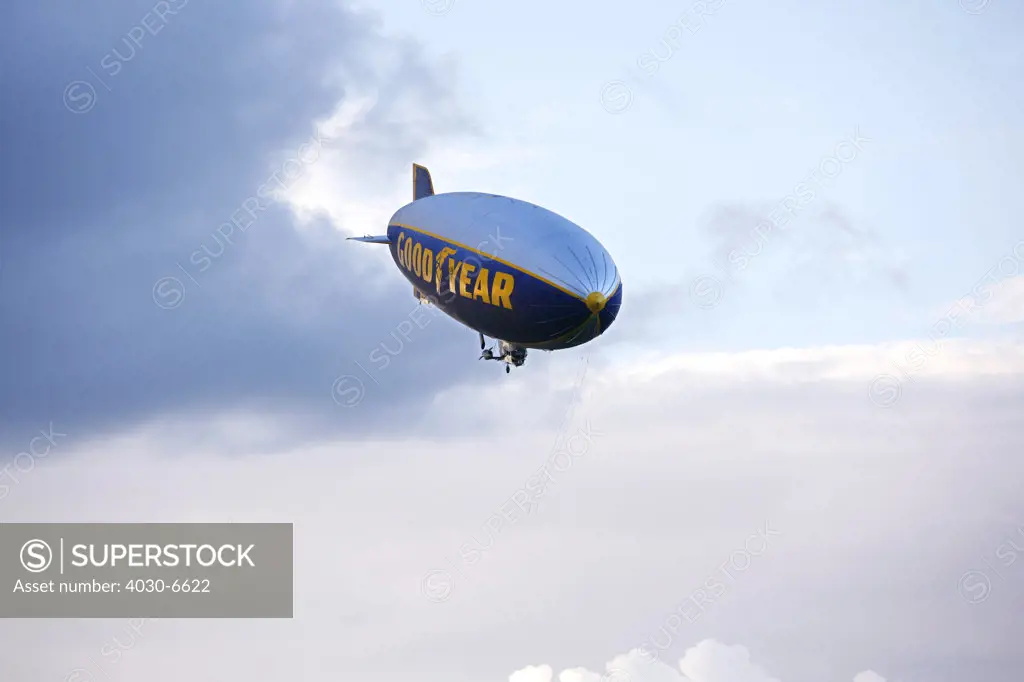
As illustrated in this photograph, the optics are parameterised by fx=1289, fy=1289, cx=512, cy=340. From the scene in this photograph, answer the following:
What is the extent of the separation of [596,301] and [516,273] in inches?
264

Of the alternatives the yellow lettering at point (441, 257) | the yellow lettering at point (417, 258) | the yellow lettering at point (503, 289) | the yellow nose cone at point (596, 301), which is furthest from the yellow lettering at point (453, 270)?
the yellow nose cone at point (596, 301)

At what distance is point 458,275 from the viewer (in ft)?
358

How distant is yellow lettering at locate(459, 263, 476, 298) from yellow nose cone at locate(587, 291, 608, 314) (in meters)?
11.7

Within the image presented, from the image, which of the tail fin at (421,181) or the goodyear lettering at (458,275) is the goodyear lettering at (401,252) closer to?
the goodyear lettering at (458,275)

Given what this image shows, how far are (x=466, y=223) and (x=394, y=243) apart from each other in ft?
65.2

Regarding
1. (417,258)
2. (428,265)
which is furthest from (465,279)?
(417,258)

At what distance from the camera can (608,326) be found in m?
106

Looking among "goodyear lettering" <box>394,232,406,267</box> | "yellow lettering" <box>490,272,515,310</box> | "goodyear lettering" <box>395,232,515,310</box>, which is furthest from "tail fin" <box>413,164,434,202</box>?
"yellow lettering" <box>490,272,515,310</box>

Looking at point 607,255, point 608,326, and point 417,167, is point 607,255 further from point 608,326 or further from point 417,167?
point 417,167

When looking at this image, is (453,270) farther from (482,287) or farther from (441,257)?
(482,287)

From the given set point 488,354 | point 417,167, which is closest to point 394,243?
point 488,354

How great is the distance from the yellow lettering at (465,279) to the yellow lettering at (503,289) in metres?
3.83

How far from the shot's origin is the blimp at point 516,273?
10075 centimetres

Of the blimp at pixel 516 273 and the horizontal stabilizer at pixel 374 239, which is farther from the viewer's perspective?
the horizontal stabilizer at pixel 374 239
